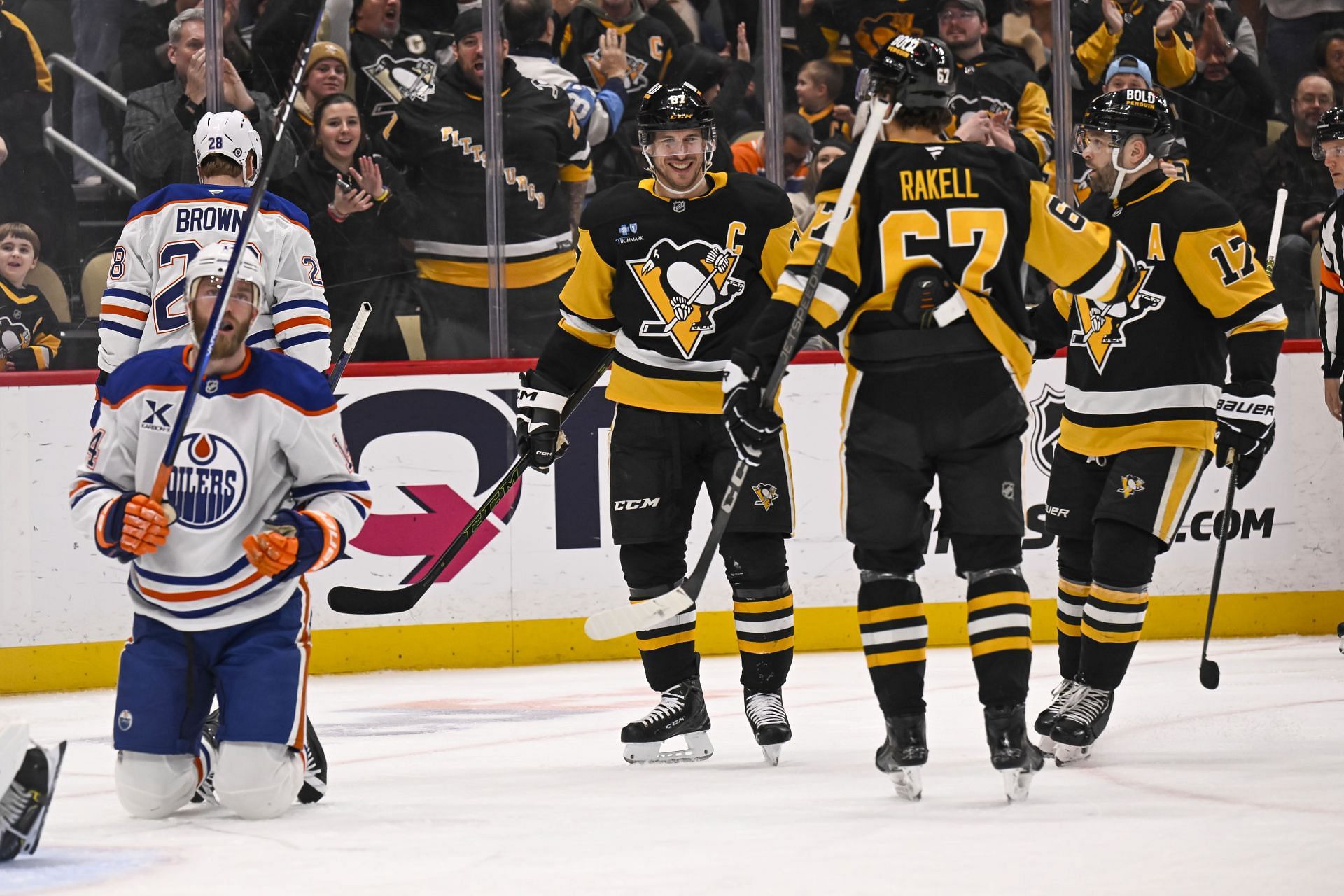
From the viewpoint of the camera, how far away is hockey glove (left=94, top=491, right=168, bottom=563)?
2.80 metres

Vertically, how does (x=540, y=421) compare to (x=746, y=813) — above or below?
above

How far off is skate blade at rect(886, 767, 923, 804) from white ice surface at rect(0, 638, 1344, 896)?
0.04m

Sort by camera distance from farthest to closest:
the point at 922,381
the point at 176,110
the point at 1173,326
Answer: the point at 176,110
the point at 1173,326
the point at 922,381

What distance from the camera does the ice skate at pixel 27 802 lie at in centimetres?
255

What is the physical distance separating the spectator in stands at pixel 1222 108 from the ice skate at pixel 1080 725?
3492 millimetres

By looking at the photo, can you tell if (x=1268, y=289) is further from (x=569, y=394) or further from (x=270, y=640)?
(x=270, y=640)

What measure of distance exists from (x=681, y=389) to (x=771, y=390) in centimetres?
78

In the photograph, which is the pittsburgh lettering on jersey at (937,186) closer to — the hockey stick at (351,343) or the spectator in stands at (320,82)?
the hockey stick at (351,343)

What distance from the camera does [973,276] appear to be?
9.52 ft

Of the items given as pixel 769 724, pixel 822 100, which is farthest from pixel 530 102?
pixel 769 724

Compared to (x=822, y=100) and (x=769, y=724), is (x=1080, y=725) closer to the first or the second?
(x=769, y=724)

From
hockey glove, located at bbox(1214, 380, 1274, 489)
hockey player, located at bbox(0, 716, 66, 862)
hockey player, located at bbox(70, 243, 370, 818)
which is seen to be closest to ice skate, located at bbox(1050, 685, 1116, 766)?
hockey glove, located at bbox(1214, 380, 1274, 489)

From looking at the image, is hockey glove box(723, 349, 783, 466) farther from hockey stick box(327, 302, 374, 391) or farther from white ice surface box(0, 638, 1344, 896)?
hockey stick box(327, 302, 374, 391)

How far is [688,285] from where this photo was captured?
363 centimetres
